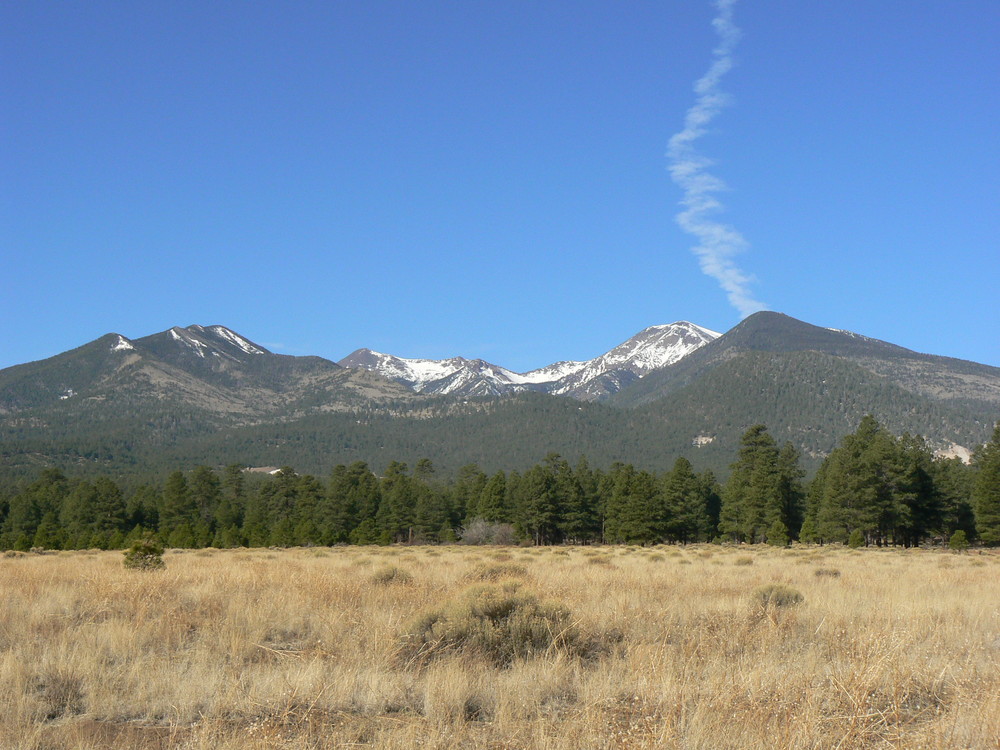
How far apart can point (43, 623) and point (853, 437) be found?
59.2 m

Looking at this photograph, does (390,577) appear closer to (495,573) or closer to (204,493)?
(495,573)

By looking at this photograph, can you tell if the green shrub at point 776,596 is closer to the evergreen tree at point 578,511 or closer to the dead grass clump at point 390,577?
the dead grass clump at point 390,577

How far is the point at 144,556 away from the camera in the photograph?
1817 centimetres

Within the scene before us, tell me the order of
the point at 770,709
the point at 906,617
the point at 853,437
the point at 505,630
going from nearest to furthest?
the point at 770,709
the point at 505,630
the point at 906,617
the point at 853,437

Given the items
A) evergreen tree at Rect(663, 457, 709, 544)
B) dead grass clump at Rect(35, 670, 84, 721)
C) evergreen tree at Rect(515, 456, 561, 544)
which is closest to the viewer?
dead grass clump at Rect(35, 670, 84, 721)

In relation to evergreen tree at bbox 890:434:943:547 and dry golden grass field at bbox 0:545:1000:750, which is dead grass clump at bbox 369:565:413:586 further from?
evergreen tree at bbox 890:434:943:547

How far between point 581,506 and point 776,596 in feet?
212

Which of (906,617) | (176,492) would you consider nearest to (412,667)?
(906,617)

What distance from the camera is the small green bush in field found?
17.5 metres

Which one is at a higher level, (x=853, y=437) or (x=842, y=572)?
(x=853, y=437)

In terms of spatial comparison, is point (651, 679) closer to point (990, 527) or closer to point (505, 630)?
point (505, 630)

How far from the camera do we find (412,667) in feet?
24.5

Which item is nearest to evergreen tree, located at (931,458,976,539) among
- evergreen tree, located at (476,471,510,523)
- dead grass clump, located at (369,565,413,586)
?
evergreen tree, located at (476,471,510,523)

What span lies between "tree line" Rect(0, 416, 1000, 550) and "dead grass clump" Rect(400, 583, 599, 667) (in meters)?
46.3
